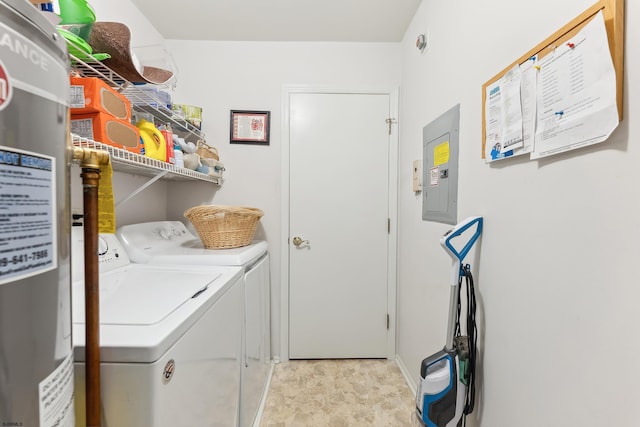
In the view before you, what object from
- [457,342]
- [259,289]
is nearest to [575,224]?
[457,342]

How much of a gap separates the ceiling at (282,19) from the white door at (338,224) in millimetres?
447

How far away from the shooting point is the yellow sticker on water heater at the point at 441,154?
144cm

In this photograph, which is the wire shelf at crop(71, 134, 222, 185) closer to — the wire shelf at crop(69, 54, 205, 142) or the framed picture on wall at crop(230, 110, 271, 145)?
the wire shelf at crop(69, 54, 205, 142)

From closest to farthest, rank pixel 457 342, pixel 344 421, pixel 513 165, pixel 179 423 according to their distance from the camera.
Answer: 1. pixel 179 423
2. pixel 513 165
3. pixel 457 342
4. pixel 344 421

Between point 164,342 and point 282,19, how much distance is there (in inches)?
83.1

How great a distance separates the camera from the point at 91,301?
592mm

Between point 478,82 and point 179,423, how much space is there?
5.17 ft

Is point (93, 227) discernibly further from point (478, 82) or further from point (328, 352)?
point (328, 352)

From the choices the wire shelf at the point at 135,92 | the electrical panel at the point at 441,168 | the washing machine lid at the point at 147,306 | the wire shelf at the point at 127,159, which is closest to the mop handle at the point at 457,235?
the electrical panel at the point at 441,168

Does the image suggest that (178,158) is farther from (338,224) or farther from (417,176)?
(417,176)

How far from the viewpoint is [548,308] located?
82 cm

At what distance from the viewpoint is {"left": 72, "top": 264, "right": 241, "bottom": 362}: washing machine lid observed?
0.62 m

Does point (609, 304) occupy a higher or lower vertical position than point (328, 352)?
higher

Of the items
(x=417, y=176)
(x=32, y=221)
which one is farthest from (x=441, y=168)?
(x=32, y=221)
